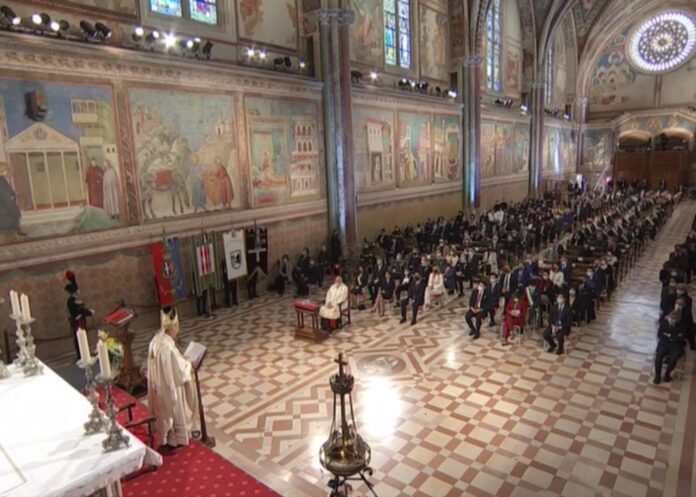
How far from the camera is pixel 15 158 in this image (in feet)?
30.7

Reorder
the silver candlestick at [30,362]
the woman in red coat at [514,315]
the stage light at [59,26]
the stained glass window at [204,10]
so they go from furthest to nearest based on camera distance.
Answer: the stained glass window at [204,10] → the woman in red coat at [514,315] → the stage light at [59,26] → the silver candlestick at [30,362]

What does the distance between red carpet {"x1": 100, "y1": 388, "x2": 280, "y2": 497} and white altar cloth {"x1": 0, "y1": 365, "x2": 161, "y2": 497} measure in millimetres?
1304

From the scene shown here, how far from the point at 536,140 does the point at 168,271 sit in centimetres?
2772

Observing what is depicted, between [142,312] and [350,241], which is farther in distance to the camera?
[350,241]

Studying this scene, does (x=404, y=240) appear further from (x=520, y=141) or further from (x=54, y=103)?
(x=520, y=141)

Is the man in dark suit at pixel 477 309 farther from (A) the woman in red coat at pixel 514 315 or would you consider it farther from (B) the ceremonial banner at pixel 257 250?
(B) the ceremonial banner at pixel 257 250

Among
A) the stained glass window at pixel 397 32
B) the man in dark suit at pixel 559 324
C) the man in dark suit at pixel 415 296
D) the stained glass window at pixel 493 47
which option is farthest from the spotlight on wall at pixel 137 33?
the stained glass window at pixel 493 47

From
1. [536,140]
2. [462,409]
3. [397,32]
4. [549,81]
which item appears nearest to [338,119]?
[397,32]

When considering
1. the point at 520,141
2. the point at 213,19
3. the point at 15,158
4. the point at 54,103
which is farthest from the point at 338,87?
the point at 520,141

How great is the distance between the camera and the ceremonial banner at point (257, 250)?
1369cm

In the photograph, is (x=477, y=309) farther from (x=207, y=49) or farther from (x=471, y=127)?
(x=471, y=127)

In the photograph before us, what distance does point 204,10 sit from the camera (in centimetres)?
1301

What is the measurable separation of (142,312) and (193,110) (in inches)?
207

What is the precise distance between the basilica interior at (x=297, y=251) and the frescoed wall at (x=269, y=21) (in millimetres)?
66
